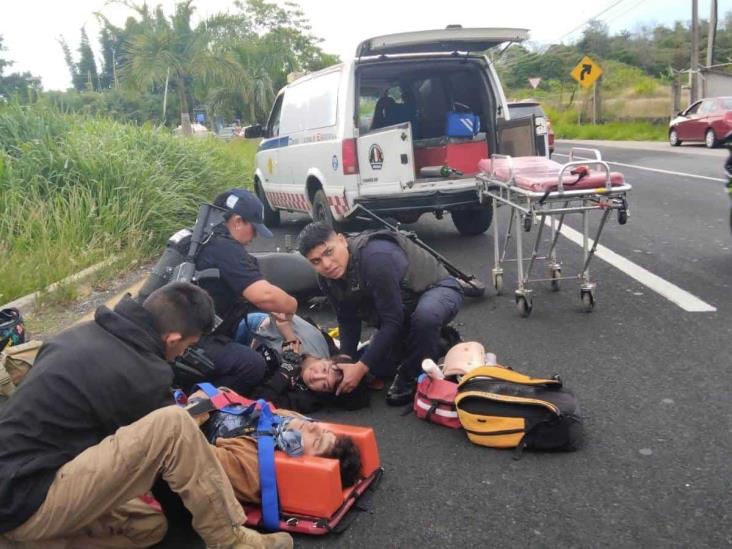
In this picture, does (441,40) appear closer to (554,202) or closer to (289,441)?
(554,202)

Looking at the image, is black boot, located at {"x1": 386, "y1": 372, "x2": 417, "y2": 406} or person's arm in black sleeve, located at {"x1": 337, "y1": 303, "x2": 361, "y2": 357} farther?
person's arm in black sleeve, located at {"x1": 337, "y1": 303, "x2": 361, "y2": 357}

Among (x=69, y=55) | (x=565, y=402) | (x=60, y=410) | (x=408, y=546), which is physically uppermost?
(x=69, y=55)

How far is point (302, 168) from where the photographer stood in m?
8.66

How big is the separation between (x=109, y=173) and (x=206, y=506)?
24.1 feet

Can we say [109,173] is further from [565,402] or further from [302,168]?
[565,402]

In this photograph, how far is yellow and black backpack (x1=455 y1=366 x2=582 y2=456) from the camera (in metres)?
3.38

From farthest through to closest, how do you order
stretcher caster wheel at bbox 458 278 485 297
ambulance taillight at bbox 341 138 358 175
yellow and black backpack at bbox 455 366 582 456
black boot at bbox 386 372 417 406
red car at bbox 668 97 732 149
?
red car at bbox 668 97 732 149
ambulance taillight at bbox 341 138 358 175
stretcher caster wheel at bbox 458 278 485 297
black boot at bbox 386 372 417 406
yellow and black backpack at bbox 455 366 582 456

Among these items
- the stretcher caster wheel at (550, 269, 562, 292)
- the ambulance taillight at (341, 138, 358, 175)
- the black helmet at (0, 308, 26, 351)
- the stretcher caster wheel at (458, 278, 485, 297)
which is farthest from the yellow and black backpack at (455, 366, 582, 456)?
the ambulance taillight at (341, 138, 358, 175)

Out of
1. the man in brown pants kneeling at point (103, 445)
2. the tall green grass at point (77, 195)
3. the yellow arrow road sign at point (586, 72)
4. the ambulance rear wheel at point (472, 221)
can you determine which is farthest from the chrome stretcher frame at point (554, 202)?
the yellow arrow road sign at point (586, 72)

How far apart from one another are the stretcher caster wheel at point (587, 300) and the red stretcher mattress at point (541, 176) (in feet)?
2.92

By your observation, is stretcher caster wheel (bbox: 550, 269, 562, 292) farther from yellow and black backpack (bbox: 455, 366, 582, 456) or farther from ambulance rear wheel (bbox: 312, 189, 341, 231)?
ambulance rear wheel (bbox: 312, 189, 341, 231)

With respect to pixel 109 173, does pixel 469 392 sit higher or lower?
lower

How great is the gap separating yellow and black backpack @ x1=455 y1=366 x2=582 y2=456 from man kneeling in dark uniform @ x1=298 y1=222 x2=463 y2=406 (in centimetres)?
54

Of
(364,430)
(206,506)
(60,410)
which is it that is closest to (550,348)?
(364,430)
